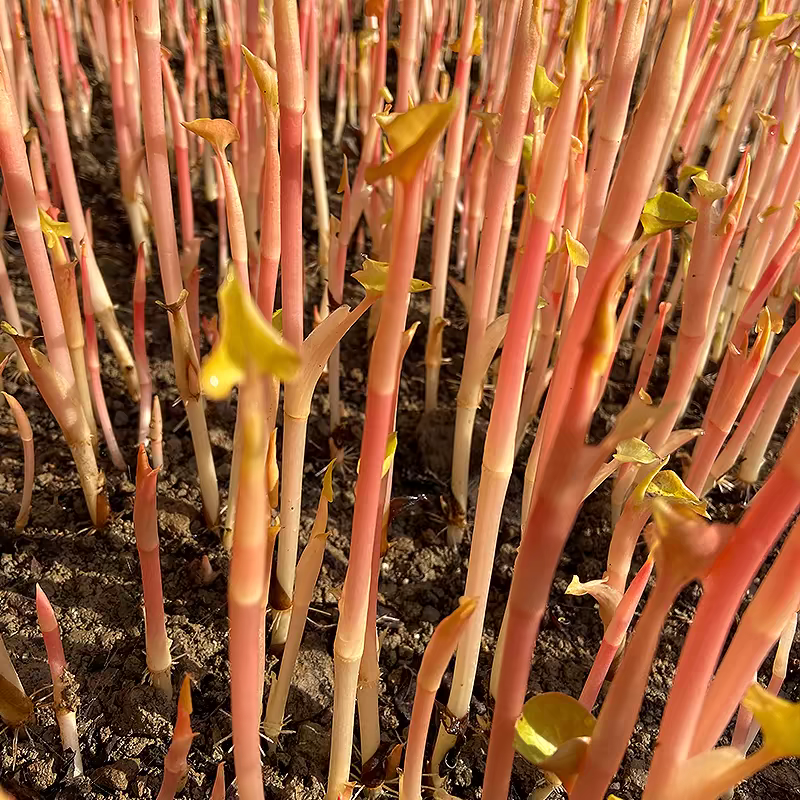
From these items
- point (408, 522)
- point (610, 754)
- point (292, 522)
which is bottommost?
point (408, 522)

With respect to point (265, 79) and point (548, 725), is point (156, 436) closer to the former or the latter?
point (265, 79)

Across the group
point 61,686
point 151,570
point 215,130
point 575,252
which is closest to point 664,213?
point 575,252

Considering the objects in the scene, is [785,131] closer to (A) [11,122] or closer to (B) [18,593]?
(A) [11,122]

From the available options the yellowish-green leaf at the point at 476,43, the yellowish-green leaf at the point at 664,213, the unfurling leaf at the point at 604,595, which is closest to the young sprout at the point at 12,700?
the unfurling leaf at the point at 604,595

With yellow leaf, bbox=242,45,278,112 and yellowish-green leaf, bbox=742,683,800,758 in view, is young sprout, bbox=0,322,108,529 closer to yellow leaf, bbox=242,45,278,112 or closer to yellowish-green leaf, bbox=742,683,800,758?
yellow leaf, bbox=242,45,278,112

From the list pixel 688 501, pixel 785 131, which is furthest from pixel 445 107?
pixel 785 131

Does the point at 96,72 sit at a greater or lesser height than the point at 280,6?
lesser
